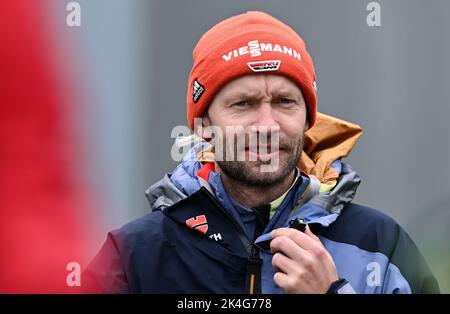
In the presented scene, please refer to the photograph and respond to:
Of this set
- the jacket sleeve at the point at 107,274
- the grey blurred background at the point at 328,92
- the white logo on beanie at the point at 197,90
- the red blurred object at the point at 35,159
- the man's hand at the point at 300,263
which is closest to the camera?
the man's hand at the point at 300,263

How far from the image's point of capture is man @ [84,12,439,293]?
224 centimetres

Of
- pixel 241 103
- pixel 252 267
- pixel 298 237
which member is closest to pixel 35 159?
pixel 241 103

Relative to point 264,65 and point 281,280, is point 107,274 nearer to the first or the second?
point 281,280

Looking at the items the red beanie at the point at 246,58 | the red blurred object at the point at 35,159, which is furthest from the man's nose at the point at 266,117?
the red blurred object at the point at 35,159

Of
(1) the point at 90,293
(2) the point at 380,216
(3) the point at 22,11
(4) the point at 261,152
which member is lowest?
(1) the point at 90,293

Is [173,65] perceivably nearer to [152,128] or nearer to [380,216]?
[152,128]

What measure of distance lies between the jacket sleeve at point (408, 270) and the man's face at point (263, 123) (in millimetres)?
332

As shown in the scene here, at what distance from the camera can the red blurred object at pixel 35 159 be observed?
3.61 m

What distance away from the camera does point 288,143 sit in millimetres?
2332

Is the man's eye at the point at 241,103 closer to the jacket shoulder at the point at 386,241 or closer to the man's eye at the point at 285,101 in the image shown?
the man's eye at the point at 285,101

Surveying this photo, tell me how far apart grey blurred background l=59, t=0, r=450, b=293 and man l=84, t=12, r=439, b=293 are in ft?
4.86

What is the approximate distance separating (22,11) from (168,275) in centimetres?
203

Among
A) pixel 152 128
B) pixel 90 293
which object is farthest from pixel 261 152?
pixel 152 128
